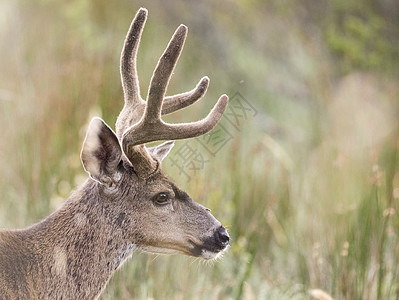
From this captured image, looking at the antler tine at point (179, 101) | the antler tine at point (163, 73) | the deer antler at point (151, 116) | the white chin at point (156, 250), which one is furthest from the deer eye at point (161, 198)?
the antler tine at point (179, 101)

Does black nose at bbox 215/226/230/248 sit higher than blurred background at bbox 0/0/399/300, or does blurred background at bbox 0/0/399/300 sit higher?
black nose at bbox 215/226/230/248

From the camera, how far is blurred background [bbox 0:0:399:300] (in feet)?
19.3

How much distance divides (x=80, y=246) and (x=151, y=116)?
775 mm

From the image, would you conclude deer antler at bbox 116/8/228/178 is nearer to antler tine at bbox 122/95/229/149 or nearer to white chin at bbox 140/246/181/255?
antler tine at bbox 122/95/229/149

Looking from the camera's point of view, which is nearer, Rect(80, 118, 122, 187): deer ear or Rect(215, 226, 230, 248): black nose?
Rect(80, 118, 122, 187): deer ear


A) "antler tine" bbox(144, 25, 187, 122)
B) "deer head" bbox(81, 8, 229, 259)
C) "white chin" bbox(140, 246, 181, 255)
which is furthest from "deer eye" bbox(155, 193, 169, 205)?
"antler tine" bbox(144, 25, 187, 122)

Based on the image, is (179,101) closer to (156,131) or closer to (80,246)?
(156,131)

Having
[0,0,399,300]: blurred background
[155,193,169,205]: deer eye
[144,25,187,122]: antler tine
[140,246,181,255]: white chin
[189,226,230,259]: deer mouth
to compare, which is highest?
[144,25,187,122]: antler tine

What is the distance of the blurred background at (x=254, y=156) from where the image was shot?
5.89m

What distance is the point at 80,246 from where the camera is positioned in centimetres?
412

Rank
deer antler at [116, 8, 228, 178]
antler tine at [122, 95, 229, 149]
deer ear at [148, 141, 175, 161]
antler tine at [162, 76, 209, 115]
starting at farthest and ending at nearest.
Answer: deer ear at [148, 141, 175, 161] < antler tine at [162, 76, 209, 115] < antler tine at [122, 95, 229, 149] < deer antler at [116, 8, 228, 178]

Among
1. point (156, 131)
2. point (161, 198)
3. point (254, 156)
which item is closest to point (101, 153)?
point (156, 131)

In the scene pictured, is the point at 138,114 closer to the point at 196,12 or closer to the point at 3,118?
the point at 3,118

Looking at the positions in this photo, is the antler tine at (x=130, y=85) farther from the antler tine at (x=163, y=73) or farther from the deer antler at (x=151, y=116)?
the antler tine at (x=163, y=73)
